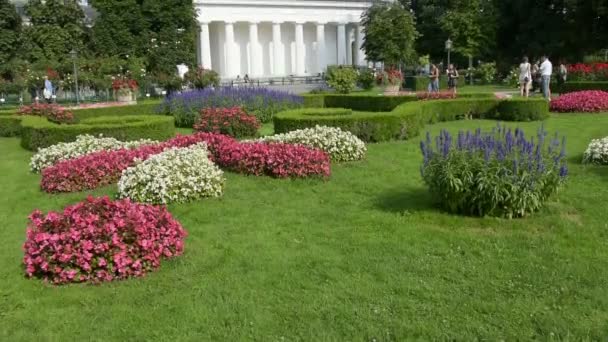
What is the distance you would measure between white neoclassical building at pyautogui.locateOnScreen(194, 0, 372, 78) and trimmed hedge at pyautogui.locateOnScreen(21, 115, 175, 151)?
1384 inches

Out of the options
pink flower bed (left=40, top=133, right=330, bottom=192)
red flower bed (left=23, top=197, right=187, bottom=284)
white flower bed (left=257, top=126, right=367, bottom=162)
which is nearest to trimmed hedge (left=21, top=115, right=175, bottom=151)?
pink flower bed (left=40, top=133, right=330, bottom=192)

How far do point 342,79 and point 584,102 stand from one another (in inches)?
502

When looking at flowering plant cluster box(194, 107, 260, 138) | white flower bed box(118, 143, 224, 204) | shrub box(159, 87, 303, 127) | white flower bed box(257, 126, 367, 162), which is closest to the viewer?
white flower bed box(118, 143, 224, 204)

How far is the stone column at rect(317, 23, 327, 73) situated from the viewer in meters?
55.5

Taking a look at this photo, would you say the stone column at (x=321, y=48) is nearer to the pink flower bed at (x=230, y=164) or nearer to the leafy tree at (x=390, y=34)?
the leafy tree at (x=390, y=34)

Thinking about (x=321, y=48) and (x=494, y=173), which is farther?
(x=321, y=48)

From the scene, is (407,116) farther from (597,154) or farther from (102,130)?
(102,130)

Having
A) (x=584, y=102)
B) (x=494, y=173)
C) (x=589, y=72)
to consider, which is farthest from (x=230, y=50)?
(x=494, y=173)

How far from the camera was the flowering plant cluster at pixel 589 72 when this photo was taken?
29.9 meters

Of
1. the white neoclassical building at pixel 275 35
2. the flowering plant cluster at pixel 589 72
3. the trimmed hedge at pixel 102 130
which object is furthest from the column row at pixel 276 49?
the trimmed hedge at pixel 102 130

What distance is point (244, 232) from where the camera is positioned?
688 cm

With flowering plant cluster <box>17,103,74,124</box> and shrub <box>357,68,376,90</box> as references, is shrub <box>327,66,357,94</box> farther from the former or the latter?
flowering plant cluster <box>17,103,74,124</box>

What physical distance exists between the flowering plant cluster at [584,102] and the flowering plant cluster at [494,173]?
13.1 metres

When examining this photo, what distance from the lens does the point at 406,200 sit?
26.0 ft
